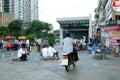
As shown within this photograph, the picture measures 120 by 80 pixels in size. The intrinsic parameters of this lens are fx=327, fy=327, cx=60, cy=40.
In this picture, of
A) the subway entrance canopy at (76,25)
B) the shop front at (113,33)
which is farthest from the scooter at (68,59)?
the subway entrance canopy at (76,25)

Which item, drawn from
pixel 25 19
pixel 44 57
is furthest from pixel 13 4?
pixel 44 57

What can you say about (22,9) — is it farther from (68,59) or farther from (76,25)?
(68,59)

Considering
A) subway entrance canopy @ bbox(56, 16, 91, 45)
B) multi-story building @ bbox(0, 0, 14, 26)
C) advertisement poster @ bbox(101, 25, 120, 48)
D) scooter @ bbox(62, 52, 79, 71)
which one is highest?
multi-story building @ bbox(0, 0, 14, 26)

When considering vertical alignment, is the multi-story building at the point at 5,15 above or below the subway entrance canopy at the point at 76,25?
above

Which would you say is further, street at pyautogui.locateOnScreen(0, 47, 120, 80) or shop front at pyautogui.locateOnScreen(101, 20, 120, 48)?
shop front at pyautogui.locateOnScreen(101, 20, 120, 48)

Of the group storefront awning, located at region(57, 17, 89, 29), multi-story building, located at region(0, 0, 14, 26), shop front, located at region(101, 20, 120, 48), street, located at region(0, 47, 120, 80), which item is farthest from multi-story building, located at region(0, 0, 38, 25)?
street, located at region(0, 47, 120, 80)

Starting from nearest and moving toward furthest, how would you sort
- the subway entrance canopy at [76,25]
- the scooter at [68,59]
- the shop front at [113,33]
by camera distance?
the scooter at [68,59], the shop front at [113,33], the subway entrance canopy at [76,25]

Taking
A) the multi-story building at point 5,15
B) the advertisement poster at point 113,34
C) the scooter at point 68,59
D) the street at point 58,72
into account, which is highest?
the multi-story building at point 5,15

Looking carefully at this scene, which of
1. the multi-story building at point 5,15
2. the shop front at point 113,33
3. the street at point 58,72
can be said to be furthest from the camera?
the multi-story building at point 5,15

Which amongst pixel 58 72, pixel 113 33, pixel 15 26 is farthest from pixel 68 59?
pixel 15 26

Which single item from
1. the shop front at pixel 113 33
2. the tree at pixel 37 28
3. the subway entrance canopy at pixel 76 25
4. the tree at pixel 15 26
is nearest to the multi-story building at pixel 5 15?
the tree at pixel 15 26

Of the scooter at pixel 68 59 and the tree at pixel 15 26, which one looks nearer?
the scooter at pixel 68 59

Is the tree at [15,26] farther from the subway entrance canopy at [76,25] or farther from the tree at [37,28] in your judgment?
the subway entrance canopy at [76,25]

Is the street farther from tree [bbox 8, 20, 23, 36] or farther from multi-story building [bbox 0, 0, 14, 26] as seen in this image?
multi-story building [bbox 0, 0, 14, 26]
